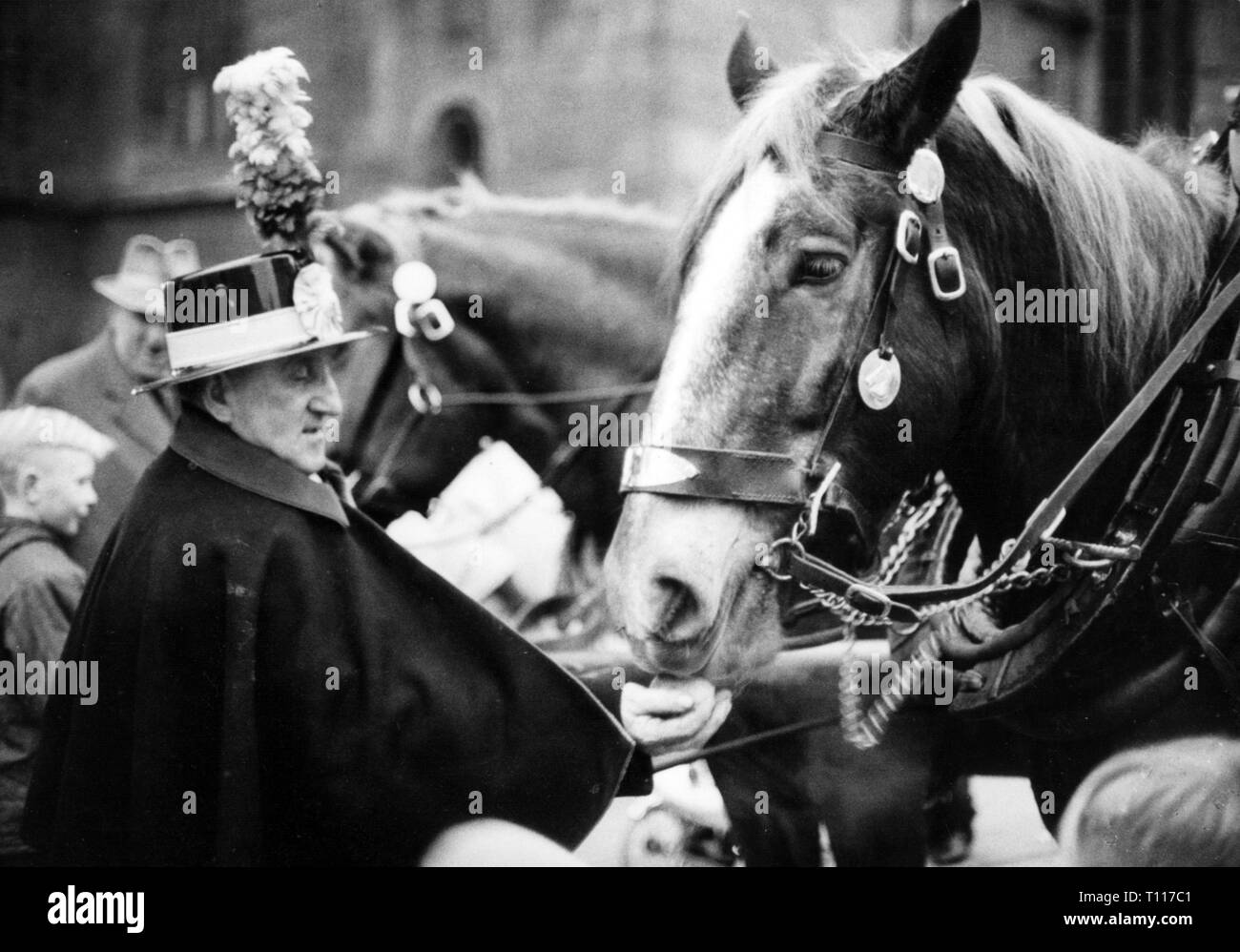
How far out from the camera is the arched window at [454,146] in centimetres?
347

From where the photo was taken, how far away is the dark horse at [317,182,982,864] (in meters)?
3.26

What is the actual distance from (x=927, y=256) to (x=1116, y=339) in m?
0.53

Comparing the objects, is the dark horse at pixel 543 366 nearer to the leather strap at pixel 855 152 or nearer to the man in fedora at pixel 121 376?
the man in fedora at pixel 121 376

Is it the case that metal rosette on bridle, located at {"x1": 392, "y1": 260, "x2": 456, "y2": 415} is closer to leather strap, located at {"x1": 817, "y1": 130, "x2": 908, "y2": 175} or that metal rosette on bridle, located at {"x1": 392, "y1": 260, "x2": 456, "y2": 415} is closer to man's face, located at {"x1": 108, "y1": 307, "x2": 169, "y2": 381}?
man's face, located at {"x1": 108, "y1": 307, "x2": 169, "y2": 381}

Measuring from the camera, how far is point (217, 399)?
3.00m

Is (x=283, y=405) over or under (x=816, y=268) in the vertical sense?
under

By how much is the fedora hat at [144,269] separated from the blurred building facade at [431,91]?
0.03 metres

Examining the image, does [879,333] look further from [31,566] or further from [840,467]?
[31,566]

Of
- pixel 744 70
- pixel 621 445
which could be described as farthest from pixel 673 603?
pixel 744 70

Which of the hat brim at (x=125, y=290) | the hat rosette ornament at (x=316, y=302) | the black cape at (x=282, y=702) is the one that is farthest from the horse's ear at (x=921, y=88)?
the hat brim at (x=125, y=290)

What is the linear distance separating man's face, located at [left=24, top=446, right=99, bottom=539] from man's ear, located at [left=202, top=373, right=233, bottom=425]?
0.62m

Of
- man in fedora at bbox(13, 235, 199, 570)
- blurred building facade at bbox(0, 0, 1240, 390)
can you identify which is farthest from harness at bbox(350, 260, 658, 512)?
man in fedora at bbox(13, 235, 199, 570)

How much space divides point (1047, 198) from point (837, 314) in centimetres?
56
